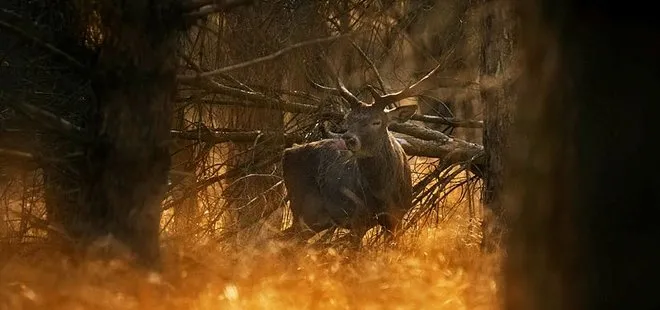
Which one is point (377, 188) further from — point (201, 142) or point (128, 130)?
point (128, 130)

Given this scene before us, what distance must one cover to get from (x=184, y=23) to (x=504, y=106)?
3.86 m

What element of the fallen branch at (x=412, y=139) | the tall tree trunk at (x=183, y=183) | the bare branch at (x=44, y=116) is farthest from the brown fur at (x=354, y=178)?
the bare branch at (x=44, y=116)

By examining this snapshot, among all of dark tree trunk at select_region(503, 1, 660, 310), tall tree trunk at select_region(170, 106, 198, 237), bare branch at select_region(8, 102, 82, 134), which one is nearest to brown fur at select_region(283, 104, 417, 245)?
tall tree trunk at select_region(170, 106, 198, 237)

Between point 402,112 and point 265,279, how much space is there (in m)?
3.85

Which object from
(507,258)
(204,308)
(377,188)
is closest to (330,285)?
(204,308)

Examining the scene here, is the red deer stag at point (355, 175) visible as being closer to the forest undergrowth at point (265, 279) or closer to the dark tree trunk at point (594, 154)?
the forest undergrowth at point (265, 279)

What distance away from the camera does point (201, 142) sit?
29.1 feet

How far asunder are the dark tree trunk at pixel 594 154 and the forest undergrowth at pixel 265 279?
2.16 m

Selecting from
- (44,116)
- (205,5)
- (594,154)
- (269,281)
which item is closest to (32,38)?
(44,116)

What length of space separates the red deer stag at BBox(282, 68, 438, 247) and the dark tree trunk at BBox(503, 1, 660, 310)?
531 centimetres

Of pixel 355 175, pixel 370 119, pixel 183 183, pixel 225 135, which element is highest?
pixel 370 119

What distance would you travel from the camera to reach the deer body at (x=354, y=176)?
9.45 m

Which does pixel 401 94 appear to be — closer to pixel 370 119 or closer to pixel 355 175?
pixel 370 119

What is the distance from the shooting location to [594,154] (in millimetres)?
3391
